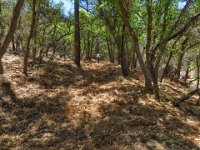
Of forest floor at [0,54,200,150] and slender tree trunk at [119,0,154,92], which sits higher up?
slender tree trunk at [119,0,154,92]

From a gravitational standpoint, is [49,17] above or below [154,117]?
above

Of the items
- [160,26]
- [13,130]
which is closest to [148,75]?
[160,26]

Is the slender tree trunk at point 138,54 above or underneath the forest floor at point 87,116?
above

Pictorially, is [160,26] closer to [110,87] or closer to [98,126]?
[110,87]

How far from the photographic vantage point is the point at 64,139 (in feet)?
27.9

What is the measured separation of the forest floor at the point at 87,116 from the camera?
27.0 ft

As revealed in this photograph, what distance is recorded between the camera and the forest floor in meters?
8.22

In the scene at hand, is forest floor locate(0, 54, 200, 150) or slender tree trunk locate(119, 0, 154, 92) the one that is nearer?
forest floor locate(0, 54, 200, 150)

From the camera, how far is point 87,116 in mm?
10219

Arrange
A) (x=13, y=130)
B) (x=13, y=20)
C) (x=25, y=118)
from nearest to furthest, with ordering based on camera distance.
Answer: (x=13, y=20)
(x=13, y=130)
(x=25, y=118)

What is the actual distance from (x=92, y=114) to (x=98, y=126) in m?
1.17

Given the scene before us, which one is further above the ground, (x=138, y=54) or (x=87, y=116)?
(x=138, y=54)

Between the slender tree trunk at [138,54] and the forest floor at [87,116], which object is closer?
the forest floor at [87,116]

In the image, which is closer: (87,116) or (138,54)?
(87,116)
